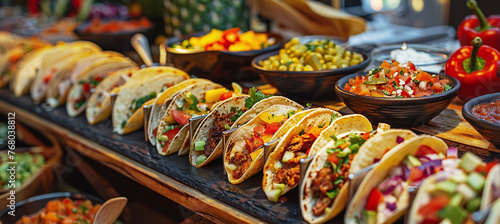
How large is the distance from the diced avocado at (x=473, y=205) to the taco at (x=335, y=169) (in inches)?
12.7

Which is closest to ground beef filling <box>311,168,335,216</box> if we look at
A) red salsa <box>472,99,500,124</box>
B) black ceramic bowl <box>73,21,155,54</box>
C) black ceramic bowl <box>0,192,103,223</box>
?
red salsa <box>472,99,500,124</box>

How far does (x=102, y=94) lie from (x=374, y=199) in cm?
219

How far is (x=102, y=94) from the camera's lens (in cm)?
311

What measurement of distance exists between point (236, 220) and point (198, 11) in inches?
101

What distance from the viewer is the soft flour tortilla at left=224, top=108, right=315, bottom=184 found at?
1.93 m

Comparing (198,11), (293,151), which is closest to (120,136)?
(293,151)

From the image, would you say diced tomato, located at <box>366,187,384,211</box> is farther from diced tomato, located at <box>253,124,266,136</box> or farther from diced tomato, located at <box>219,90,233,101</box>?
diced tomato, located at <box>219,90,233,101</box>

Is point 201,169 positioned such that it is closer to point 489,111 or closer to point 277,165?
point 277,165

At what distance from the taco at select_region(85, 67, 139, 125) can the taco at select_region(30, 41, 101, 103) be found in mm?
603

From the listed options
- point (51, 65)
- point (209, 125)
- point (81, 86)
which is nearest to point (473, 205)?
point (209, 125)

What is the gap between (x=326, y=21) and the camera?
13.0 feet

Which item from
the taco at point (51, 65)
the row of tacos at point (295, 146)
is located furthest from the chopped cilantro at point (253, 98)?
the taco at point (51, 65)

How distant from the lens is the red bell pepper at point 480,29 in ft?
9.45

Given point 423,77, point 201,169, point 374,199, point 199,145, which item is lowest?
point 201,169
